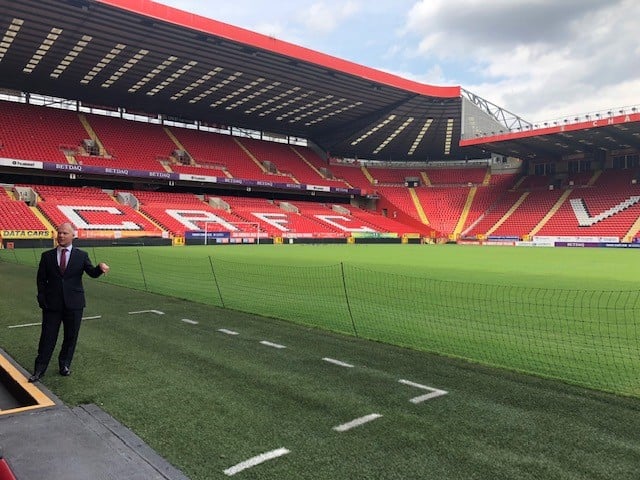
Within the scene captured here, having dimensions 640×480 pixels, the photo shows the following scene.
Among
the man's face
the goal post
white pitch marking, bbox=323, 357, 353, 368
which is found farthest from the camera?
the goal post

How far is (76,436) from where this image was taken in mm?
3869

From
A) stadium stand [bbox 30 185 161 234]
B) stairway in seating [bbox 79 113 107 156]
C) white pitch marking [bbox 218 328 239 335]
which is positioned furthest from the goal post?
white pitch marking [bbox 218 328 239 335]

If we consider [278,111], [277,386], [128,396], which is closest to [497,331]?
[277,386]

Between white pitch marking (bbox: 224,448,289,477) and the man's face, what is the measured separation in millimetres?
3300

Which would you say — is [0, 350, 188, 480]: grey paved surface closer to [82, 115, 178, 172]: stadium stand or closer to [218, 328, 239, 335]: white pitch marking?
[218, 328, 239, 335]: white pitch marking

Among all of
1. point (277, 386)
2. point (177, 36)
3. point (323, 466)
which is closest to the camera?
point (323, 466)

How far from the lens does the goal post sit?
4015 centimetres

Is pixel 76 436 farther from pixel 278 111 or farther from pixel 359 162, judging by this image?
pixel 359 162

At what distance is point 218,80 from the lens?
133 feet

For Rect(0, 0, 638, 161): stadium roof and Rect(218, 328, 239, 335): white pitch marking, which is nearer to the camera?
Answer: Rect(218, 328, 239, 335): white pitch marking

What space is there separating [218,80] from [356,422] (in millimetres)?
40329

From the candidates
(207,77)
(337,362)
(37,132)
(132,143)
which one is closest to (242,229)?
(207,77)

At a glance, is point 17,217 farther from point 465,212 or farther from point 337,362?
point 465,212

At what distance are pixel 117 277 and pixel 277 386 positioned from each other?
11773mm
